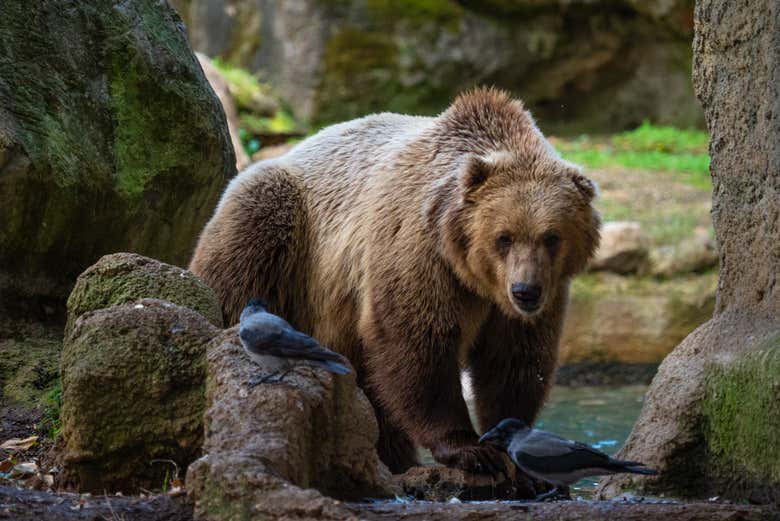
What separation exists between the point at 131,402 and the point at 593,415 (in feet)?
17.5

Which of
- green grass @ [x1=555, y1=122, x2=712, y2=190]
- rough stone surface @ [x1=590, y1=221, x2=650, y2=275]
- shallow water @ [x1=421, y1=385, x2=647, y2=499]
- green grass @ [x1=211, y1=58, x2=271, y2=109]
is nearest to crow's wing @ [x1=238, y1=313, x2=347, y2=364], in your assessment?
shallow water @ [x1=421, y1=385, x2=647, y2=499]

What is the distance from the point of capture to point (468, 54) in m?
17.5

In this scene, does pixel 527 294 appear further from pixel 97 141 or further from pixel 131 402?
pixel 97 141

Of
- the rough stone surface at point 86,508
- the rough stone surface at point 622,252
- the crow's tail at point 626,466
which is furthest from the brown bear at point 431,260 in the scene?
the rough stone surface at point 622,252

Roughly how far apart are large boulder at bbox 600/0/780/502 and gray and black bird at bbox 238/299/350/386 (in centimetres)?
171

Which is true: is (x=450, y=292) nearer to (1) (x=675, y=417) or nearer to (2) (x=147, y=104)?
Answer: (1) (x=675, y=417)

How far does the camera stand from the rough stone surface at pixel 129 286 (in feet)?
17.0

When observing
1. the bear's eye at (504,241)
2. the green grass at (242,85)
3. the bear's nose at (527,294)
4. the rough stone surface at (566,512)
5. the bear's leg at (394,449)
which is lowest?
the bear's leg at (394,449)

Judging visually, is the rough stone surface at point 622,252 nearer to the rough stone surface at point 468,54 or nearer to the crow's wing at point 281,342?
the rough stone surface at point 468,54

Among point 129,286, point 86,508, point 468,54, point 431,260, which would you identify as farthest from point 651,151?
point 86,508

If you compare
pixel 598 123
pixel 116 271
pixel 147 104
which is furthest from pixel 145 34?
pixel 598 123

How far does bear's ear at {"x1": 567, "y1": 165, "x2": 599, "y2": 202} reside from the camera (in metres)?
5.97

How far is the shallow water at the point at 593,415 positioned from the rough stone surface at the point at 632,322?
14.1 inches

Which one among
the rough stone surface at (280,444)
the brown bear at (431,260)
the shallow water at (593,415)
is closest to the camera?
the rough stone surface at (280,444)
